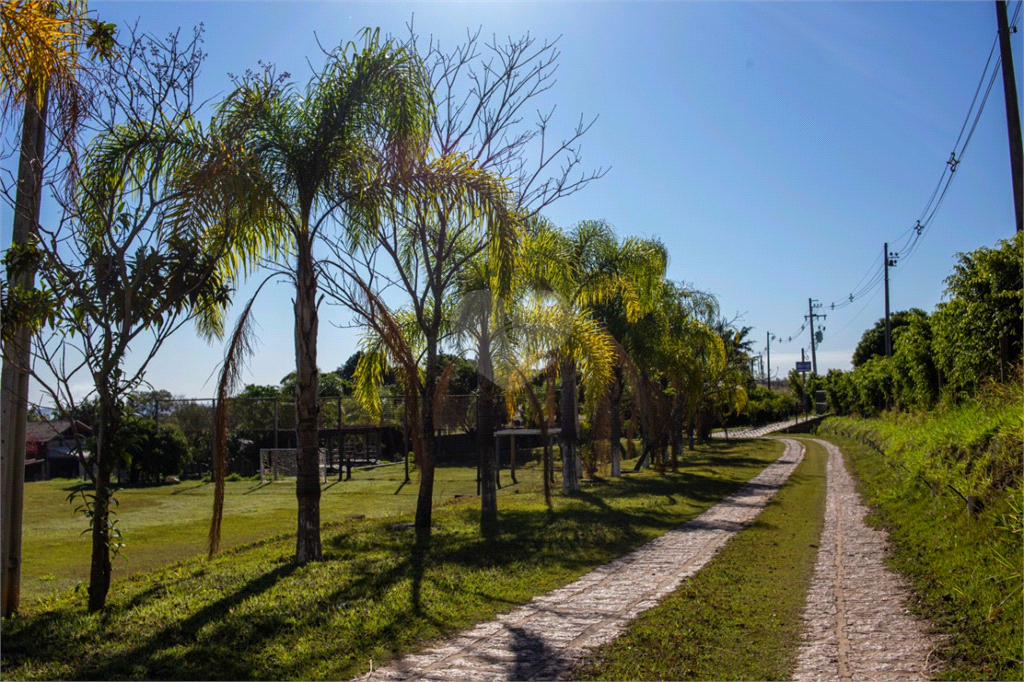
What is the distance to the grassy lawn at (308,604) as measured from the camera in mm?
5359

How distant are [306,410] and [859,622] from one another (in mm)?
5555

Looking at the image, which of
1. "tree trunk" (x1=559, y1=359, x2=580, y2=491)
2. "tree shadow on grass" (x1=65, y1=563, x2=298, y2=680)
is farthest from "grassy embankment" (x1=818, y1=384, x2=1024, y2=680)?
"tree trunk" (x1=559, y1=359, x2=580, y2=491)

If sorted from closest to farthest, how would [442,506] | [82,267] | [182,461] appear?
[82,267]
[442,506]
[182,461]

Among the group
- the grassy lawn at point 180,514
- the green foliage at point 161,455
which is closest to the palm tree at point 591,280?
the grassy lawn at point 180,514

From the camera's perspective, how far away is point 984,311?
12672mm

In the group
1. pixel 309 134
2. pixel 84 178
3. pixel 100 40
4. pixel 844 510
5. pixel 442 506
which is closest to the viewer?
pixel 100 40

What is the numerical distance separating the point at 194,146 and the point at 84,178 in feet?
3.42

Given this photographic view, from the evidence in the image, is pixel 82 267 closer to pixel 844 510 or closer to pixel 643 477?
pixel 844 510

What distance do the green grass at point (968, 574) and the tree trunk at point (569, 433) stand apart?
7.07 metres

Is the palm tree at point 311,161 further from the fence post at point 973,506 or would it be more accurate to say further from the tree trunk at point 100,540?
the fence post at point 973,506

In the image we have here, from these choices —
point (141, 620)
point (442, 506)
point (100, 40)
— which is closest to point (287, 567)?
point (141, 620)

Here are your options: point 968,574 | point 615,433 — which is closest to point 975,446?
point 968,574

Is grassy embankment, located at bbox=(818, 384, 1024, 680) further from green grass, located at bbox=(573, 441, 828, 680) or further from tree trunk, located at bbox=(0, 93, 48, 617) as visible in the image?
tree trunk, located at bbox=(0, 93, 48, 617)

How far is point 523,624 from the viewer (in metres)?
6.31
